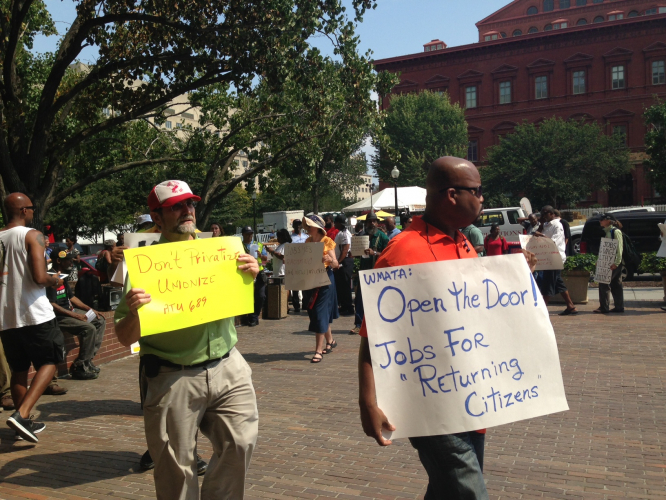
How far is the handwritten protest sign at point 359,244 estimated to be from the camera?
13.1 meters

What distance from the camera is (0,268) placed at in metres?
5.22

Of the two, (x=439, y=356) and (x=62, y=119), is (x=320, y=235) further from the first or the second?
(x=62, y=119)

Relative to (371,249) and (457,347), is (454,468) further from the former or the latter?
(371,249)

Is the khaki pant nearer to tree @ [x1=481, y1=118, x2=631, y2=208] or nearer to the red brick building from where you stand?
tree @ [x1=481, y1=118, x2=631, y2=208]

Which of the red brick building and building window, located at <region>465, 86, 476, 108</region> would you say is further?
building window, located at <region>465, 86, 476, 108</region>

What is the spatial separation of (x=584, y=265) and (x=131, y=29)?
10.9 m

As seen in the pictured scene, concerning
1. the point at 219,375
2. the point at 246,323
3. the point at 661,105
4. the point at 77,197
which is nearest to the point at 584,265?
the point at 246,323

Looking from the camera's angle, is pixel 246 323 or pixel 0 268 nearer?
pixel 0 268

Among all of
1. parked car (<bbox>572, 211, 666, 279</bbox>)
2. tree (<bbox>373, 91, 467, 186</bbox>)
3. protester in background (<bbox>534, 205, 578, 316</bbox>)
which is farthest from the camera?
tree (<bbox>373, 91, 467, 186</bbox>)

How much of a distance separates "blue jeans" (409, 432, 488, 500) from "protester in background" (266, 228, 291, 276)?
9.99 metres

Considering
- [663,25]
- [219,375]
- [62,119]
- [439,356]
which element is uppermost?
[663,25]

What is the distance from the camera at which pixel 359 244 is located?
13.2m

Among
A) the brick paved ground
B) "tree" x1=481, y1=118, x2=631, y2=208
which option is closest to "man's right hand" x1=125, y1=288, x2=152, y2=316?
the brick paved ground

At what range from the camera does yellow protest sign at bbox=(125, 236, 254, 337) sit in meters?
3.15
